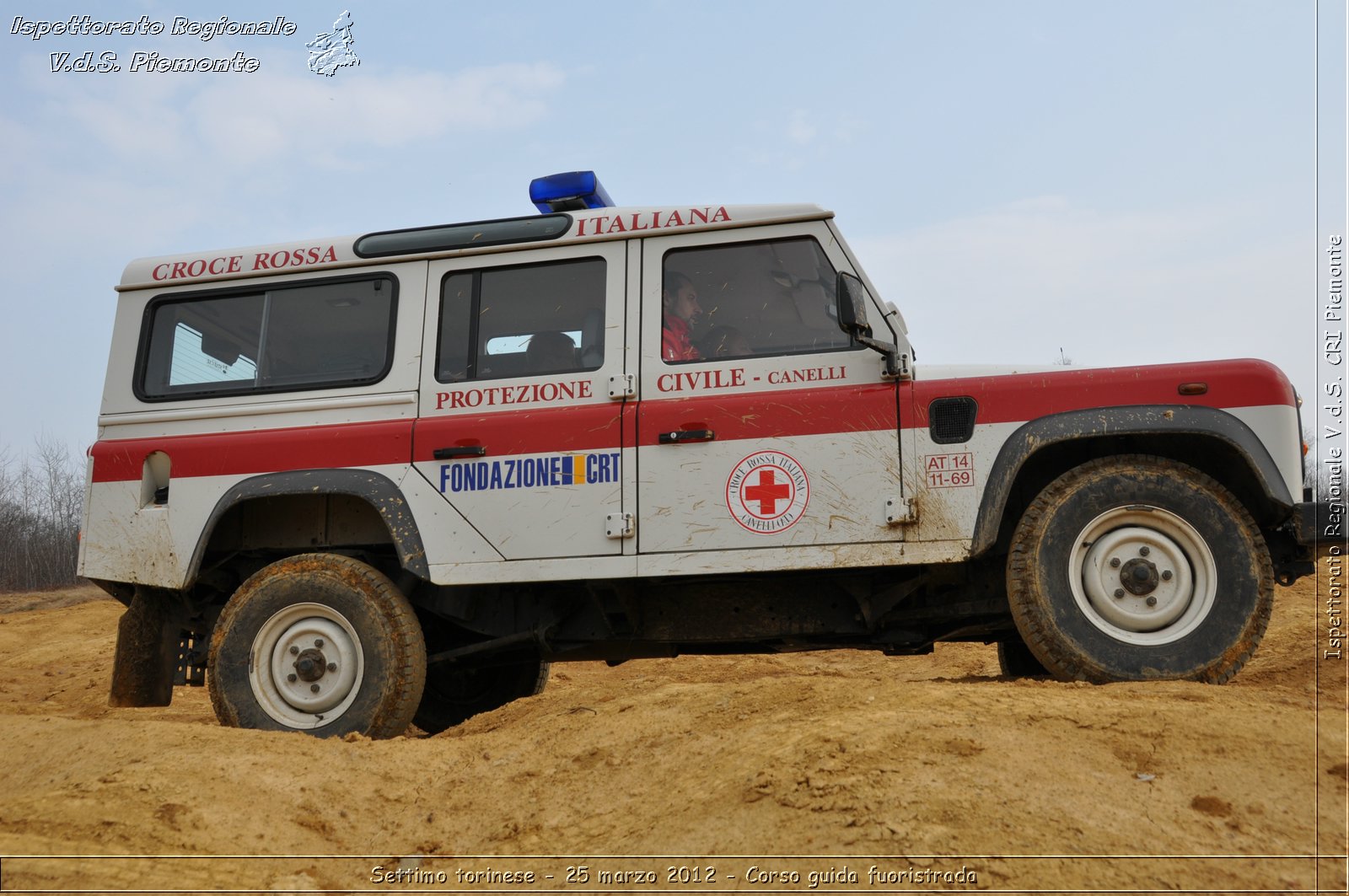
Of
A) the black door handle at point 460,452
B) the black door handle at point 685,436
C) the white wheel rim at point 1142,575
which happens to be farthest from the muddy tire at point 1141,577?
the black door handle at point 460,452

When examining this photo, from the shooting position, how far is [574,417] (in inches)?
201

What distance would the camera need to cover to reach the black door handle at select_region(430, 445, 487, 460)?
16.9ft

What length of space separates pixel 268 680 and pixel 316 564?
62cm

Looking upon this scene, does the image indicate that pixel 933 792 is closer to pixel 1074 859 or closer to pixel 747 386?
pixel 1074 859

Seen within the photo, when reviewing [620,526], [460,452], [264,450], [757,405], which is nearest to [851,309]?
[757,405]

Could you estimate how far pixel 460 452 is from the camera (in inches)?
203

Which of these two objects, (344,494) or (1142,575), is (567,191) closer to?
(344,494)

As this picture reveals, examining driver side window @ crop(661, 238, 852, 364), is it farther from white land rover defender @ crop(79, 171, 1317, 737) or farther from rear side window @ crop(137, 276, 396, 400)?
rear side window @ crop(137, 276, 396, 400)

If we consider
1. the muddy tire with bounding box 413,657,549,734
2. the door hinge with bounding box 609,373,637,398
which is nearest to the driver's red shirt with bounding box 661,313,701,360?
the door hinge with bounding box 609,373,637,398

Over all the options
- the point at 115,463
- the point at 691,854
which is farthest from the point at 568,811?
the point at 115,463

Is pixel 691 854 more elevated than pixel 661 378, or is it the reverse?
pixel 661 378

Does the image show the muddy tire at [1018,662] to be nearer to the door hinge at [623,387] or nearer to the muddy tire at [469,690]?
the door hinge at [623,387]

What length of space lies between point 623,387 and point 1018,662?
273cm

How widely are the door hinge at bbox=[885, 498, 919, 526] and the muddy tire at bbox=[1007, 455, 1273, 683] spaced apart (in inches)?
17.8
